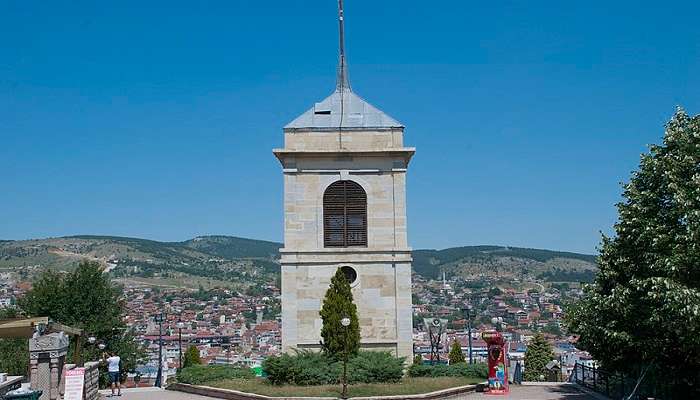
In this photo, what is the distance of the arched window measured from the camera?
2992 centimetres

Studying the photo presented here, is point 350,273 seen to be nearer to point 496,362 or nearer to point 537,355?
point 496,362

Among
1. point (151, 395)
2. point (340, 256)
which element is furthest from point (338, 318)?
point (151, 395)

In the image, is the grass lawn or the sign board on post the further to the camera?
the grass lawn

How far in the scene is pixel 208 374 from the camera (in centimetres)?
2688

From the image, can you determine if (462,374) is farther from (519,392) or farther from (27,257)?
(27,257)

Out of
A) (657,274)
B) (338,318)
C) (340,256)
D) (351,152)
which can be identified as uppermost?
(351,152)

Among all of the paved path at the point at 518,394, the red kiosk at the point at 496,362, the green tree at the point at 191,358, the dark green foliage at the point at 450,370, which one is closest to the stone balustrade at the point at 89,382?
the paved path at the point at 518,394

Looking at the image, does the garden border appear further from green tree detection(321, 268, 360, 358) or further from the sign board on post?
the sign board on post

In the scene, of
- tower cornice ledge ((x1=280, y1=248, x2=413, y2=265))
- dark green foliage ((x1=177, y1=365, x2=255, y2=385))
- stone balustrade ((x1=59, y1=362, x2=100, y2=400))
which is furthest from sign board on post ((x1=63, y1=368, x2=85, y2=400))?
tower cornice ledge ((x1=280, y1=248, x2=413, y2=265))

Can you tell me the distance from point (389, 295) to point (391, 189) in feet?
12.6

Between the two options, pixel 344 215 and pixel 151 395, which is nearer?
pixel 151 395

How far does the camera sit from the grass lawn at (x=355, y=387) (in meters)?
22.8

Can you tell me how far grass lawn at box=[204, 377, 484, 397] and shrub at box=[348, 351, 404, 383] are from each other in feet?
1.18

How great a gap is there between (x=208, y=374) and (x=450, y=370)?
790cm
